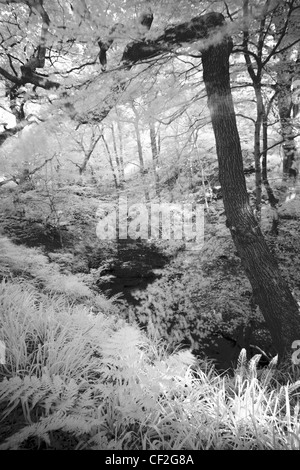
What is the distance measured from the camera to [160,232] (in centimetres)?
781

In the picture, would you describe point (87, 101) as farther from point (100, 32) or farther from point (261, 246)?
point (261, 246)

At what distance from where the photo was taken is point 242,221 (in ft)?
11.0

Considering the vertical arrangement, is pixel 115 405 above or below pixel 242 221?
below

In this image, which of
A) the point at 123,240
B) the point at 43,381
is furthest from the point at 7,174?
the point at 43,381

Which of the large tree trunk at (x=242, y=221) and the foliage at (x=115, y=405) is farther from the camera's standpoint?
the large tree trunk at (x=242, y=221)

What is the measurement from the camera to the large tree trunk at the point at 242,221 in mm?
3100

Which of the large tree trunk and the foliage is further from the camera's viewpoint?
the large tree trunk

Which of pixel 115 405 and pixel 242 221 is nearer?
pixel 115 405

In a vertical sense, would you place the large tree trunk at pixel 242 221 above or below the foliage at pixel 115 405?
above

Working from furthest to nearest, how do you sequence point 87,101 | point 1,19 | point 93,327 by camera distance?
point 1,19, point 87,101, point 93,327

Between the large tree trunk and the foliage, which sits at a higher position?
the large tree trunk

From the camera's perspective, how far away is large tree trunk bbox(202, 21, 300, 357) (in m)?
3.10

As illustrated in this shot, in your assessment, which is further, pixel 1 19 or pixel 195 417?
pixel 1 19
